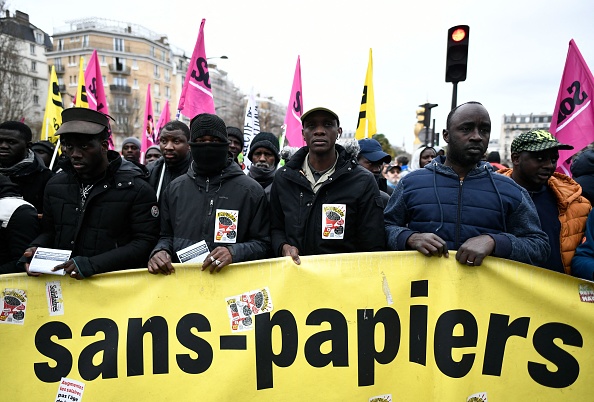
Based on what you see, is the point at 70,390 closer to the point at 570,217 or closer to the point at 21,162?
the point at 21,162

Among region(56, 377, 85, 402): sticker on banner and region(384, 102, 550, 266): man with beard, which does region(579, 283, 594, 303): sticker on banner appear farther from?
region(56, 377, 85, 402): sticker on banner

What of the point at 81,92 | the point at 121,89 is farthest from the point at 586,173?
the point at 121,89

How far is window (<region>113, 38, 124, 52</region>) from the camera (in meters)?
73.2

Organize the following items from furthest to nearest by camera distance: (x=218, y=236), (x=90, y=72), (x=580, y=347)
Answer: (x=90, y=72)
(x=218, y=236)
(x=580, y=347)

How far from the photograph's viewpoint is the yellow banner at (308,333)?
2.54 metres

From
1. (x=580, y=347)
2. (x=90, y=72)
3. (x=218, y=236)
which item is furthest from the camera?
(x=90, y=72)

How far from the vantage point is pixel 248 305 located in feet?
8.75

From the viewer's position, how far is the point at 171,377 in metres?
2.59

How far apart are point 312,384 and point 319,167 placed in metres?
1.43

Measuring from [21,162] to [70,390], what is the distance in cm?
224

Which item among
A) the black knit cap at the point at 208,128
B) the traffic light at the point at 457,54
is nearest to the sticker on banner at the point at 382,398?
the black knit cap at the point at 208,128

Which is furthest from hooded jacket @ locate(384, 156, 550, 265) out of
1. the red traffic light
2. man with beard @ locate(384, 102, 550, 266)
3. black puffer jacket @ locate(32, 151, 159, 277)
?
the red traffic light

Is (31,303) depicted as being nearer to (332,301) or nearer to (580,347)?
(332,301)

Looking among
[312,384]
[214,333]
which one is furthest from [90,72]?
[312,384]
